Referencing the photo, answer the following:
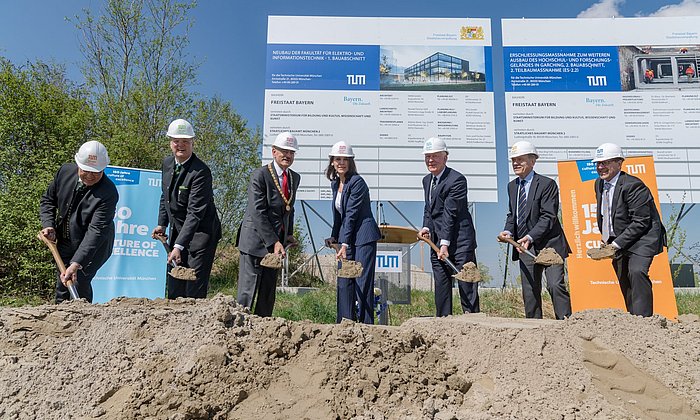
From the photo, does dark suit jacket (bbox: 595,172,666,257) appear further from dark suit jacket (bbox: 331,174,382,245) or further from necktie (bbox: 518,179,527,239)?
dark suit jacket (bbox: 331,174,382,245)

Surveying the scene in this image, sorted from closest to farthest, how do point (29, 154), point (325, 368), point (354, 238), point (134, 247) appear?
point (325, 368)
point (354, 238)
point (134, 247)
point (29, 154)

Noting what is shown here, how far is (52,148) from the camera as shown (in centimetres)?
885

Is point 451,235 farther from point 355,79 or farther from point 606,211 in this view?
point 355,79

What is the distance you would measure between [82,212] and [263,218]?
1.57 meters

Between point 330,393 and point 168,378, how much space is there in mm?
788

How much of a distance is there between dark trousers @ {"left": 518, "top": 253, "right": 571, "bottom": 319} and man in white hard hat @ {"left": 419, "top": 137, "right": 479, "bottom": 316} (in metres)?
0.51

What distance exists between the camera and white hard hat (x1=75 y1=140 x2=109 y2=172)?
12.6 feet

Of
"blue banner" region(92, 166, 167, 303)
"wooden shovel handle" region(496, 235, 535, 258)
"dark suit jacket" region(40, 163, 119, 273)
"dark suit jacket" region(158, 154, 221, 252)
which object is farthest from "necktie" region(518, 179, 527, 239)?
"blue banner" region(92, 166, 167, 303)

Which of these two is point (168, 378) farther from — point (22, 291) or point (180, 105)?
point (180, 105)

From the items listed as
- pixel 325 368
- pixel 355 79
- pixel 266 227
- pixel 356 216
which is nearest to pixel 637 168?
pixel 356 216

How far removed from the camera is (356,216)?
425cm

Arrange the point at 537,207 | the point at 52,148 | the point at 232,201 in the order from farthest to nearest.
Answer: the point at 232,201, the point at 52,148, the point at 537,207

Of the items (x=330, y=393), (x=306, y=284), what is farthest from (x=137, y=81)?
(x=330, y=393)

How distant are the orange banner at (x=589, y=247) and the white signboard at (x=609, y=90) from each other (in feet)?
3.94
